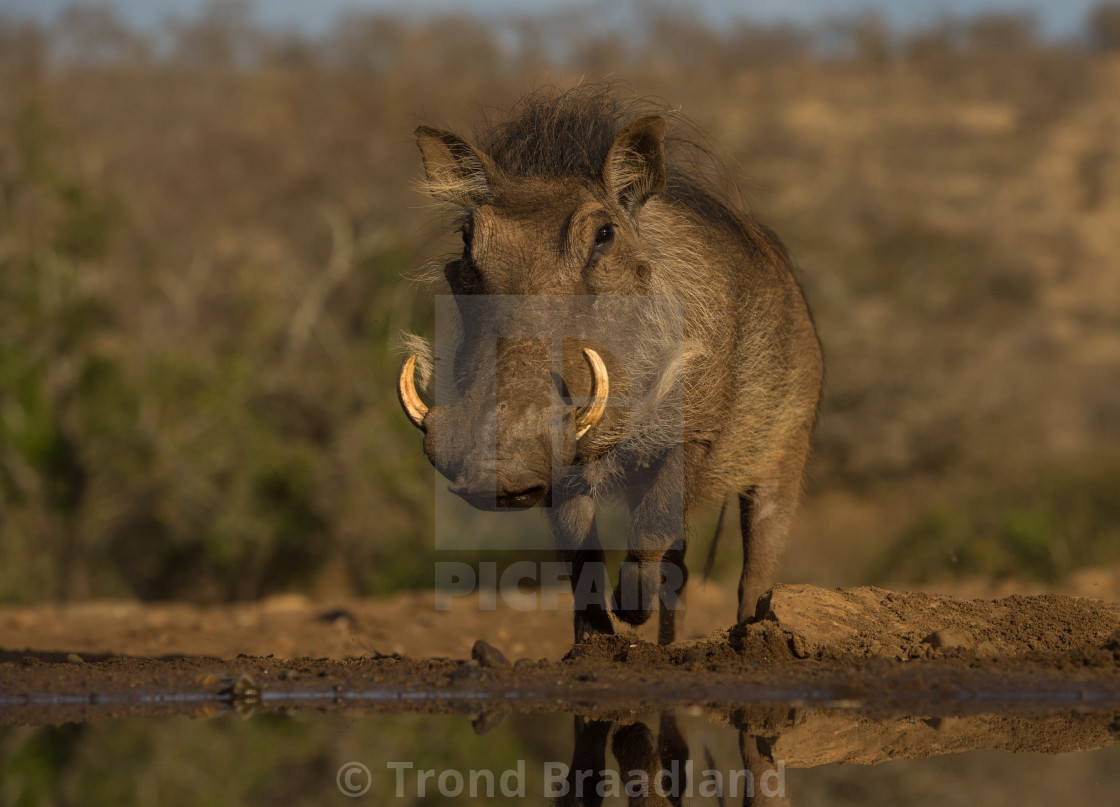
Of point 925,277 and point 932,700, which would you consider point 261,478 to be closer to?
point 932,700

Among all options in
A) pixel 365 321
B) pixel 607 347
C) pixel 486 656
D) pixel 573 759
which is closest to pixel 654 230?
pixel 607 347

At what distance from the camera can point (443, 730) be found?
10.4 feet

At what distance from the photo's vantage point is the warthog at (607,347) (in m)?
3.54

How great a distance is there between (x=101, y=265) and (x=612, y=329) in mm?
8368

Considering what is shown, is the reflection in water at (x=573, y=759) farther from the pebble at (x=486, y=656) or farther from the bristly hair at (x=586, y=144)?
the bristly hair at (x=586, y=144)

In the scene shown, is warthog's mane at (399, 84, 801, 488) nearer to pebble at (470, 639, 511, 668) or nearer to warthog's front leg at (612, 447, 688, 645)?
warthog's front leg at (612, 447, 688, 645)

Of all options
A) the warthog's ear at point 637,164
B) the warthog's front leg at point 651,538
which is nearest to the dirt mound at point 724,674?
the warthog's front leg at point 651,538

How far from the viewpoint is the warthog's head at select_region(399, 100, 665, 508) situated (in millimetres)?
Result: 3371

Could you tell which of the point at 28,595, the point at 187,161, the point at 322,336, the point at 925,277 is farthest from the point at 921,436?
the point at 187,161

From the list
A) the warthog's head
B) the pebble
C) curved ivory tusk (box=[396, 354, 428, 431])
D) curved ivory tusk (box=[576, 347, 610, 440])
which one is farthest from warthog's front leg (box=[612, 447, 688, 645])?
curved ivory tusk (box=[396, 354, 428, 431])

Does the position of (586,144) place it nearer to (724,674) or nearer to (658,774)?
(724,674)

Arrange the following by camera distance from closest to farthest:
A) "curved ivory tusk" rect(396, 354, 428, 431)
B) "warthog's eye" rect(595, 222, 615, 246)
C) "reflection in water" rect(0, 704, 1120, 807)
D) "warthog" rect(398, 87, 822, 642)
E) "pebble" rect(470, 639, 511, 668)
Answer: "reflection in water" rect(0, 704, 1120, 807) → "warthog" rect(398, 87, 822, 642) → "curved ivory tusk" rect(396, 354, 428, 431) → "pebble" rect(470, 639, 511, 668) → "warthog's eye" rect(595, 222, 615, 246)

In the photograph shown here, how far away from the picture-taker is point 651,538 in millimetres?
4098

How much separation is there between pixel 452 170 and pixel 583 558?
1449 mm
